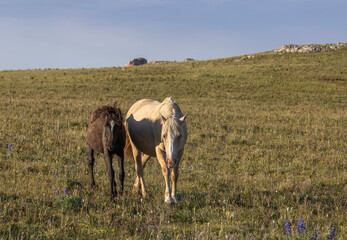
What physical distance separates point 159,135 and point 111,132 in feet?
3.34

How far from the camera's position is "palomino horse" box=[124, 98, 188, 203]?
5949 mm

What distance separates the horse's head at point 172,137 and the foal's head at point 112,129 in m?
1.02

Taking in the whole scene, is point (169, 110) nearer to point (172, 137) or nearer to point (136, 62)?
point (172, 137)

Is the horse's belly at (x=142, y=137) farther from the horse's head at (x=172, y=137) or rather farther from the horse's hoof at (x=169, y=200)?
the horse's hoof at (x=169, y=200)

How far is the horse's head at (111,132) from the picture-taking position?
21.1ft

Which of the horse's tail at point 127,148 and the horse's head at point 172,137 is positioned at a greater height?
the horse's head at point 172,137

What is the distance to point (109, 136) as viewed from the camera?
21.3 ft

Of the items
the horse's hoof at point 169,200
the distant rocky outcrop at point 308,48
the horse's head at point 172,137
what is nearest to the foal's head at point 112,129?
the horse's head at point 172,137

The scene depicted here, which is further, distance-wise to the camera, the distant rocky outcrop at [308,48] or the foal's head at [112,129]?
the distant rocky outcrop at [308,48]

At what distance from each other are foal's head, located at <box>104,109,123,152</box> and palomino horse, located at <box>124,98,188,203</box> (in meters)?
0.78

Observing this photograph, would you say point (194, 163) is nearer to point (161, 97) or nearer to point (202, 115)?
point (202, 115)

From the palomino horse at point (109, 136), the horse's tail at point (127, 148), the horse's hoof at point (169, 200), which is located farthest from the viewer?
the horse's tail at point (127, 148)

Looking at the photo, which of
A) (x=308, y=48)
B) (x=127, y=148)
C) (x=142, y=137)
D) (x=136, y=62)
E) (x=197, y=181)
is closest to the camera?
(x=142, y=137)

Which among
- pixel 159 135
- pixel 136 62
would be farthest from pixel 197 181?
pixel 136 62
